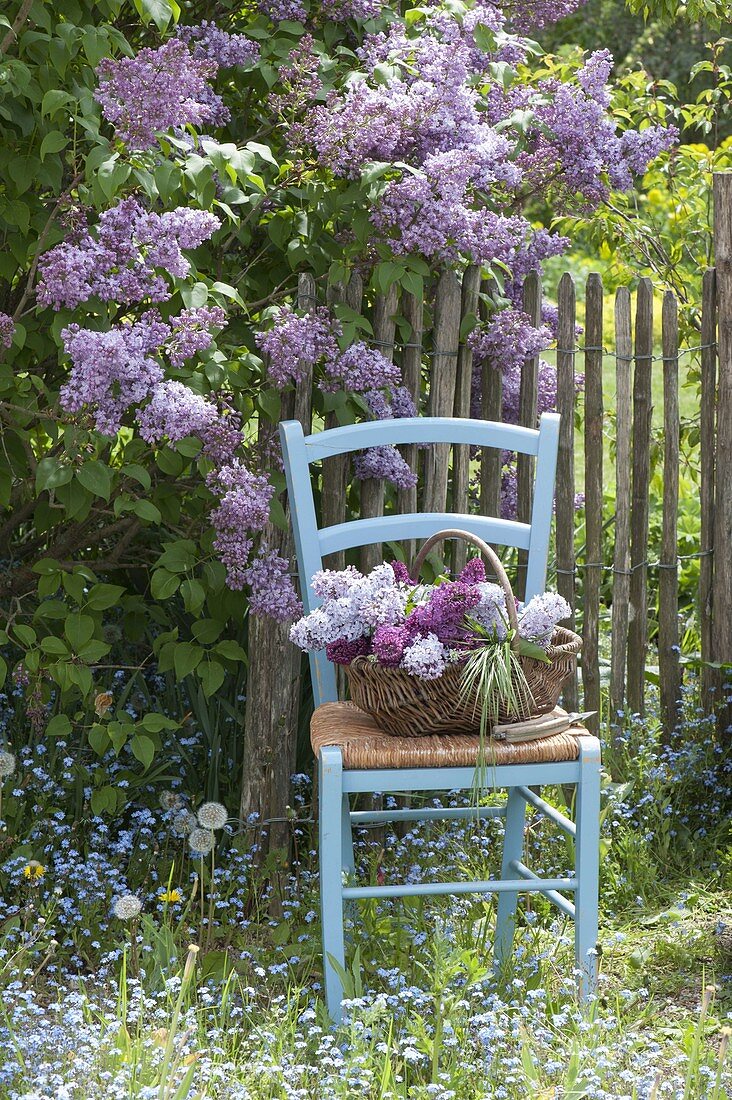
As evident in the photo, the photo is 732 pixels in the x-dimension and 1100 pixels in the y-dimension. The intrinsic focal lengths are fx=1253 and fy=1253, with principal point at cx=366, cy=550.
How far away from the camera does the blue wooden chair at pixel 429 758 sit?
6.77 ft

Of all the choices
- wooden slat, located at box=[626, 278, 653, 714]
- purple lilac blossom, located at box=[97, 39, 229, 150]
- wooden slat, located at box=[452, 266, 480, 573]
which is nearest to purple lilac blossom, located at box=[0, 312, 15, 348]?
purple lilac blossom, located at box=[97, 39, 229, 150]

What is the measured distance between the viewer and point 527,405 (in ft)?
10.6

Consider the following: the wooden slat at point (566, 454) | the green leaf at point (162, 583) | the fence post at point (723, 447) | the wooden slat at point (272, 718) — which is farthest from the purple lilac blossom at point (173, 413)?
the fence post at point (723, 447)

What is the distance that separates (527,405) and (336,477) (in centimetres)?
61

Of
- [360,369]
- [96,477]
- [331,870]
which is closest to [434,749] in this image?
[331,870]

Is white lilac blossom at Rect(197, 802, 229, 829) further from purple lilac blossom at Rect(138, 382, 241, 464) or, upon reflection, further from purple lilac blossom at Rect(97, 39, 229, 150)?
purple lilac blossom at Rect(97, 39, 229, 150)

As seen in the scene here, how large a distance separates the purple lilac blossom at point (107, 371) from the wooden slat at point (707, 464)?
1747 millimetres

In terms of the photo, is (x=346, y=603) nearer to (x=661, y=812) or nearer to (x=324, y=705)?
(x=324, y=705)

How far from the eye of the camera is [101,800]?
2.64 m

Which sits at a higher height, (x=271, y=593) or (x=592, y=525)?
(x=592, y=525)

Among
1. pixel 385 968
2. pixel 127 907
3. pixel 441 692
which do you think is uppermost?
pixel 441 692

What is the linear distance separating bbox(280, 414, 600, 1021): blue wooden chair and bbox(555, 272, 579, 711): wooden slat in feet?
2.50

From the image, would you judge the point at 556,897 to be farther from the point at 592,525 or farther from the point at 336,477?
the point at 592,525

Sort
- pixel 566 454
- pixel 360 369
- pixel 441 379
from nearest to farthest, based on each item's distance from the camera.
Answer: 1. pixel 360 369
2. pixel 441 379
3. pixel 566 454
